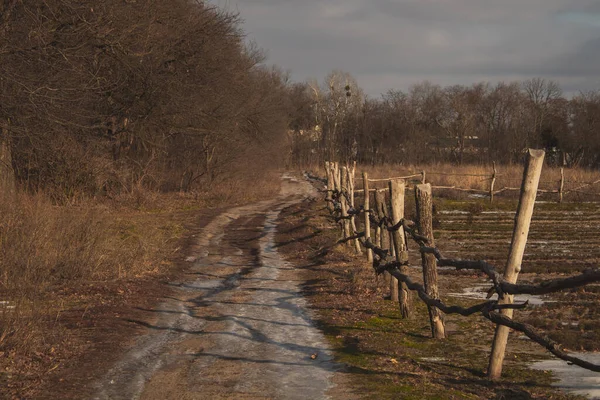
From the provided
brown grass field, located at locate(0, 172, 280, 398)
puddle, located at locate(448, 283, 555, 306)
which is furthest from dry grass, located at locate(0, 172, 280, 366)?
puddle, located at locate(448, 283, 555, 306)

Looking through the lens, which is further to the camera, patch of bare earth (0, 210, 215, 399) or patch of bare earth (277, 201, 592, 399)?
patch of bare earth (0, 210, 215, 399)

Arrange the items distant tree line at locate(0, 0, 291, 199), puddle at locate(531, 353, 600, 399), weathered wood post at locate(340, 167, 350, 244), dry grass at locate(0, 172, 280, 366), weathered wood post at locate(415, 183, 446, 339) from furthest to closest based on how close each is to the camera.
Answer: weathered wood post at locate(340, 167, 350, 244)
distant tree line at locate(0, 0, 291, 199)
weathered wood post at locate(415, 183, 446, 339)
dry grass at locate(0, 172, 280, 366)
puddle at locate(531, 353, 600, 399)

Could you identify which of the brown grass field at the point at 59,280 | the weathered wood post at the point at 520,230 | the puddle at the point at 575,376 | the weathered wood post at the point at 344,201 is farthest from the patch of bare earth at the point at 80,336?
the weathered wood post at the point at 344,201

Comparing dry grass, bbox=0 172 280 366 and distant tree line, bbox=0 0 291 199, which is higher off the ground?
distant tree line, bbox=0 0 291 199

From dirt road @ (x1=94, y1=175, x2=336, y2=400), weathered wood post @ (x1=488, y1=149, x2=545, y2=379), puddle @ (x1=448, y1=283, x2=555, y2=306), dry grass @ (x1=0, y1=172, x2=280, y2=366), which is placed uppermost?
weathered wood post @ (x1=488, y1=149, x2=545, y2=379)

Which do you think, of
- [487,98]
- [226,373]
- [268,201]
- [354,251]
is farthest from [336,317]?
[487,98]

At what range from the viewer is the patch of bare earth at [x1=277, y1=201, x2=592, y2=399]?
19.4ft

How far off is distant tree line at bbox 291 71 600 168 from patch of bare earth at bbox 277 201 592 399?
52835 mm

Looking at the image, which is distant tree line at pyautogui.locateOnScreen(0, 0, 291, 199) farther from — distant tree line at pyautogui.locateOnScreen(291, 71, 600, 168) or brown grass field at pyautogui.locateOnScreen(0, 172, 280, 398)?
distant tree line at pyautogui.locateOnScreen(291, 71, 600, 168)

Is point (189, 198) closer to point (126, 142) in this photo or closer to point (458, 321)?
point (126, 142)

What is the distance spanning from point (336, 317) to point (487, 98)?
234ft

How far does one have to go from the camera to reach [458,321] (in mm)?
8820

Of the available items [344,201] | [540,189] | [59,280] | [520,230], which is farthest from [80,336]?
[540,189]

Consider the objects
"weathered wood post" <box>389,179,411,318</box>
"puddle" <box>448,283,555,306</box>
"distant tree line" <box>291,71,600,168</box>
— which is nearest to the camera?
"weathered wood post" <box>389,179,411,318</box>
